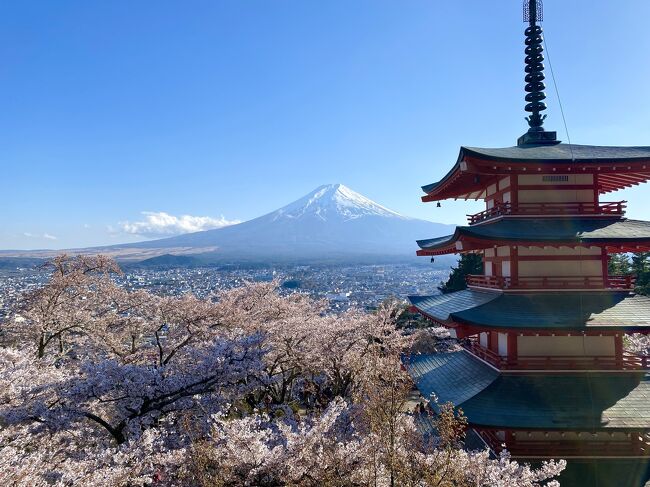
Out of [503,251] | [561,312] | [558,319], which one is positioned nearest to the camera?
[558,319]

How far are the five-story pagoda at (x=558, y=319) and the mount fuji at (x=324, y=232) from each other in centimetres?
13541

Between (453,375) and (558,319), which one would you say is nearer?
(558,319)

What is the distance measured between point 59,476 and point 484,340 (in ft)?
29.2

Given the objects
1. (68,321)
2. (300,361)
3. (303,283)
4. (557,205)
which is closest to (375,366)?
(557,205)

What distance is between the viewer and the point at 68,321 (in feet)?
47.3

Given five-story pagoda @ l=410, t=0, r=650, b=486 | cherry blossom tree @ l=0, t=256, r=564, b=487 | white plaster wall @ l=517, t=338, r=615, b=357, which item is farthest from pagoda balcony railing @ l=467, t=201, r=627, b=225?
cherry blossom tree @ l=0, t=256, r=564, b=487

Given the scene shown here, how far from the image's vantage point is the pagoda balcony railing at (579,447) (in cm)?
794

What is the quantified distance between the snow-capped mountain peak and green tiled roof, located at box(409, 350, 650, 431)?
163465 millimetres

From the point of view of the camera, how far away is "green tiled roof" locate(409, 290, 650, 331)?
305 inches

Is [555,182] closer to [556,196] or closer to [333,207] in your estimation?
[556,196]

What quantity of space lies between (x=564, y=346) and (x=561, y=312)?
33.1 inches

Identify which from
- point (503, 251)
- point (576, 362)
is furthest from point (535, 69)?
point (576, 362)

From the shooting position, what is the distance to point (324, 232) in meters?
166

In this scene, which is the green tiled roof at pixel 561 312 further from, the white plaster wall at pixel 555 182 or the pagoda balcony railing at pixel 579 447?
the white plaster wall at pixel 555 182
